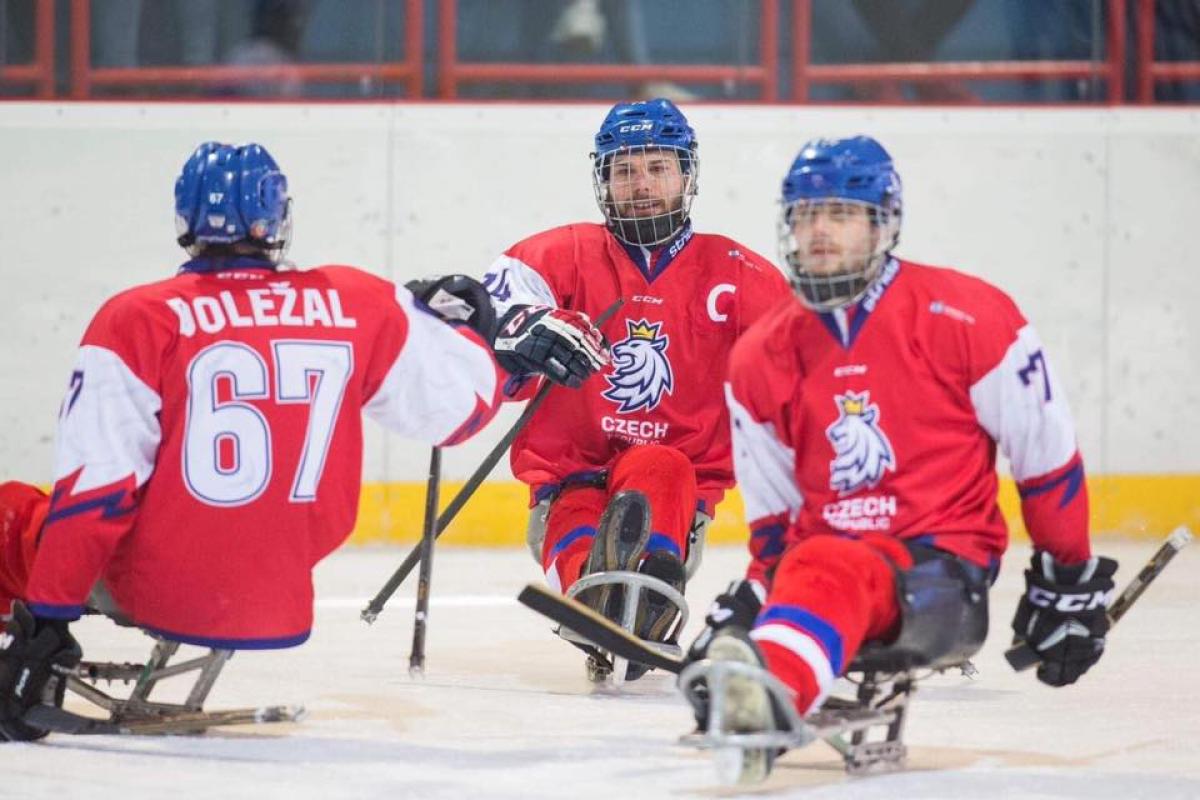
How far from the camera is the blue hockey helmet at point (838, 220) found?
3305 millimetres

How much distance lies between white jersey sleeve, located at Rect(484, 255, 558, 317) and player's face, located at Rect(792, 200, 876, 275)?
3.97 ft

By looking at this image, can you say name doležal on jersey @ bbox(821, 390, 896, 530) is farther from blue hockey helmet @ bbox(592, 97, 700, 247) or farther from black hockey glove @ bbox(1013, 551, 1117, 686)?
blue hockey helmet @ bbox(592, 97, 700, 247)

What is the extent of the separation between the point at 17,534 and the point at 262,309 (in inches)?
23.1

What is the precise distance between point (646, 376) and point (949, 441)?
50.0 inches

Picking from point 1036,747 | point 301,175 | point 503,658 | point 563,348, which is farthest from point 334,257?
point 1036,747

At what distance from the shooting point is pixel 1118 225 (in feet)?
22.9

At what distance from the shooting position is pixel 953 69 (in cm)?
707

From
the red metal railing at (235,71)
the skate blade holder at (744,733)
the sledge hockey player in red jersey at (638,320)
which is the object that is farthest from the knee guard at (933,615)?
the red metal railing at (235,71)

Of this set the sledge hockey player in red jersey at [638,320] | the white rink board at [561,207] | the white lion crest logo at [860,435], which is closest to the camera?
the white lion crest logo at [860,435]

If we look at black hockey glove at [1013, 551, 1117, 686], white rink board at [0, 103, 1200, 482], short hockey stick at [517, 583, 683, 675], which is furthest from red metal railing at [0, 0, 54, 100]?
black hockey glove at [1013, 551, 1117, 686]

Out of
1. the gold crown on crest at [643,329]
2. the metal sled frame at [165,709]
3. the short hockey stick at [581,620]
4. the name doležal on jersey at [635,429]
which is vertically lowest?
the metal sled frame at [165,709]

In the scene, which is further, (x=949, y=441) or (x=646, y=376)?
(x=646, y=376)

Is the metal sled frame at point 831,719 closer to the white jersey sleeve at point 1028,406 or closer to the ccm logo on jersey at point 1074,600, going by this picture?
the ccm logo on jersey at point 1074,600

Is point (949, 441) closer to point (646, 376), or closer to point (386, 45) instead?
point (646, 376)
